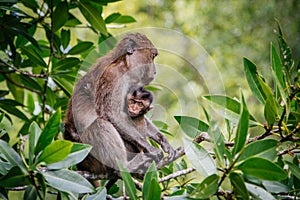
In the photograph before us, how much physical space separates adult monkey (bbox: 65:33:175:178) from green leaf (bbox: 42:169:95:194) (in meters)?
0.25

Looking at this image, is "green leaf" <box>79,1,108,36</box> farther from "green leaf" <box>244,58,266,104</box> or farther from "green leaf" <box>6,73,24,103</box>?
"green leaf" <box>244,58,266,104</box>

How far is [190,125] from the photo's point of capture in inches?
46.3

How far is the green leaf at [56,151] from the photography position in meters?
1.01

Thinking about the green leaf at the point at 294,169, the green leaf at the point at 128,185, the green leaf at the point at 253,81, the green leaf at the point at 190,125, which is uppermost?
the green leaf at the point at 253,81

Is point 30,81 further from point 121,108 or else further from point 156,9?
point 156,9

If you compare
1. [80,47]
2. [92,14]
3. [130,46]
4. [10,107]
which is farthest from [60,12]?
[130,46]

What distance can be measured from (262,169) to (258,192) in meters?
0.09

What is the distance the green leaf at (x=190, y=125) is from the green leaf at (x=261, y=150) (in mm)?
221

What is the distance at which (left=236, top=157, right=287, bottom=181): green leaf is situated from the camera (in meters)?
0.92

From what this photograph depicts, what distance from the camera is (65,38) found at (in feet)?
6.45

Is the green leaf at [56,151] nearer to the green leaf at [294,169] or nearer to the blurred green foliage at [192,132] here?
the blurred green foliage at [192,132]

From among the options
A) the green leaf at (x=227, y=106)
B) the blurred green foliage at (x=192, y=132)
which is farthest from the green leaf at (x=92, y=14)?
the green leaf at (x=227, y=106)

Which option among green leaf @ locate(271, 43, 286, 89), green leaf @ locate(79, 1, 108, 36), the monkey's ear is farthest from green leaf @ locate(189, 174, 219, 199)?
green leaf @ locate(79, 1, 108, 36)

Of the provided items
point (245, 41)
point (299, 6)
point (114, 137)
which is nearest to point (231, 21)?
point (245, 41)
